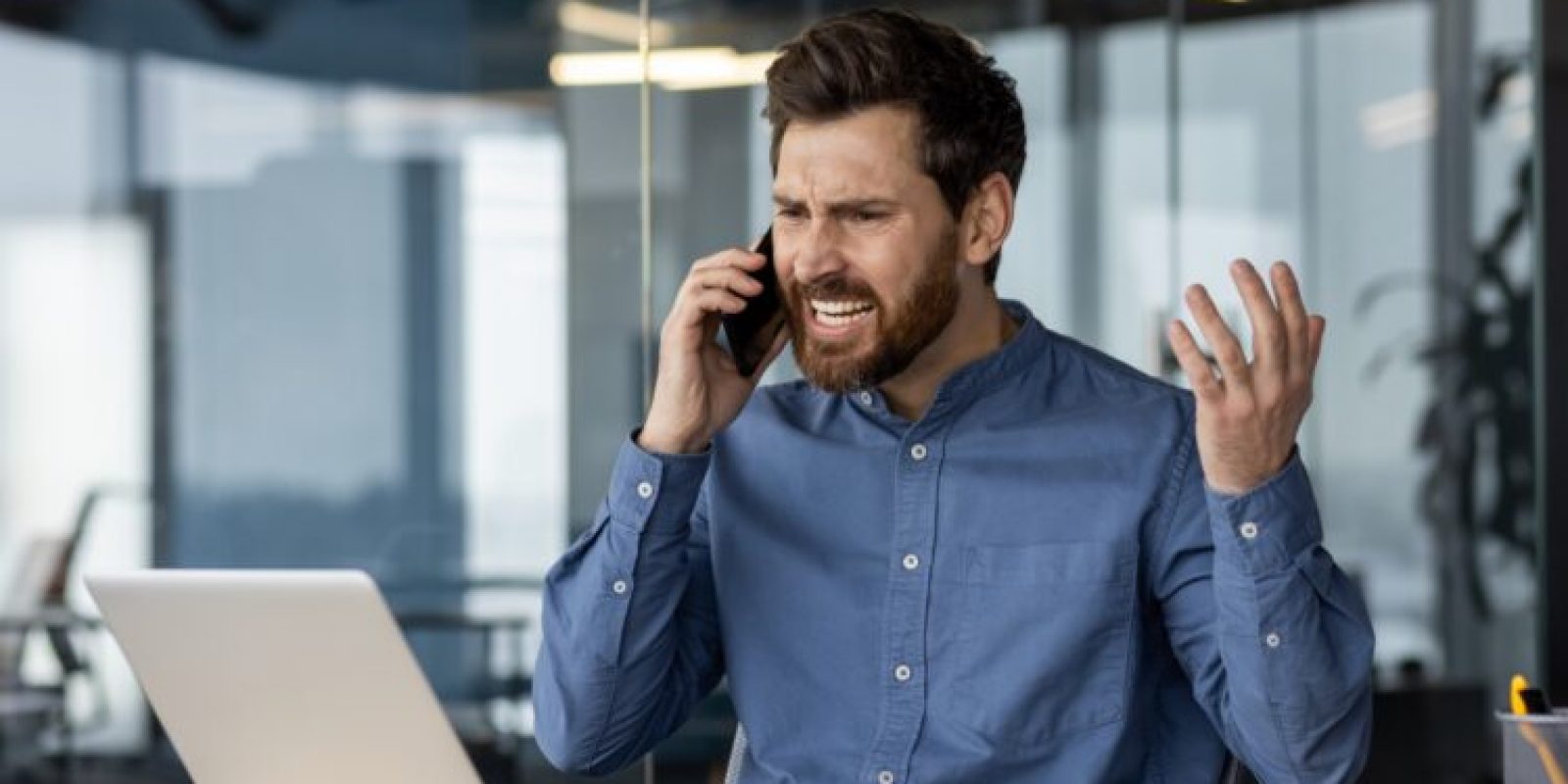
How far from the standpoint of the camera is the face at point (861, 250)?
2.33m

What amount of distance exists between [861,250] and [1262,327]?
1.40ft

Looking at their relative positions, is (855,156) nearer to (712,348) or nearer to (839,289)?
(839,289)

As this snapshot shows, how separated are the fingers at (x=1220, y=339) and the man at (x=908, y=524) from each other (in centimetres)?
21

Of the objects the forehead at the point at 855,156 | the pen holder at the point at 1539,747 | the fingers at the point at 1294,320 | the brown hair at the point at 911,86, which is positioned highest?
the brown hair at the point at 911,86

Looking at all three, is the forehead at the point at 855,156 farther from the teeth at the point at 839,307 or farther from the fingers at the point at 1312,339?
the fingers at the point at 1312,339

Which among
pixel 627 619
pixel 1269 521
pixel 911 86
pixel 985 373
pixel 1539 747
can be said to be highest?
pixel 911 86

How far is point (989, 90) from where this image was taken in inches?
95.3

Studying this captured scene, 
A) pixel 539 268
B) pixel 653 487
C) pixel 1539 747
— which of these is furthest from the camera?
pixel 539 268

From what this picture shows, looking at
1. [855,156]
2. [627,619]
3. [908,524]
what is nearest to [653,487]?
[627,619]

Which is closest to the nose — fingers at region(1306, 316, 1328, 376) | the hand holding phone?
the hand holding phone

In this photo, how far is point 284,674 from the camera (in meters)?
2.68

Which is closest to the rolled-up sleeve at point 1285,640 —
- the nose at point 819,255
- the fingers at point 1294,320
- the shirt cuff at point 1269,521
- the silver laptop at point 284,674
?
the shirt cuff at point 1269,521

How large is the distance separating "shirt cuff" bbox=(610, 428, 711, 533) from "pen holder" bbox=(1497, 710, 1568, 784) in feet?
2.47

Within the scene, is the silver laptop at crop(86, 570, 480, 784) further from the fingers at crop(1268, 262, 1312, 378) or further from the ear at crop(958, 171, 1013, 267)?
the fingers at crop(1268, 262, 1312, 378)
